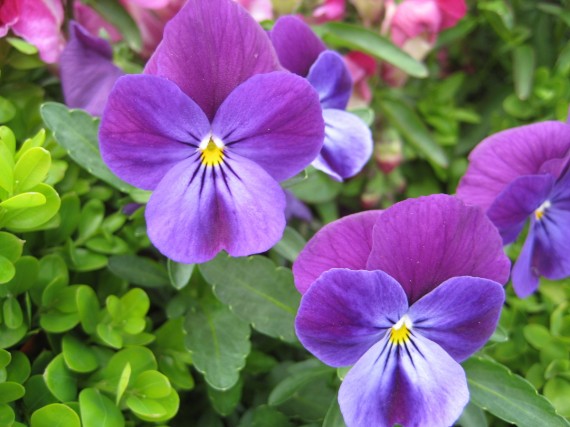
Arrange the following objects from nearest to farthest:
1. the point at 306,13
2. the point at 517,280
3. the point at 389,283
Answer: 1. the point at 389,283
2. the point at 517,280
3. the point at 306,13

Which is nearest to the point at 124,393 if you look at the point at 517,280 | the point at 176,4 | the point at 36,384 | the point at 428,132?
the point at 36,384

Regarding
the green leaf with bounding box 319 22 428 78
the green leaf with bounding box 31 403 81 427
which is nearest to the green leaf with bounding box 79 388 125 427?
the green leaf with bounding box 31 403 81 427

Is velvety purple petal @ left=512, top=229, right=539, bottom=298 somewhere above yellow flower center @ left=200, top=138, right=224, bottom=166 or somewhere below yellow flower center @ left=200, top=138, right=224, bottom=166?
below

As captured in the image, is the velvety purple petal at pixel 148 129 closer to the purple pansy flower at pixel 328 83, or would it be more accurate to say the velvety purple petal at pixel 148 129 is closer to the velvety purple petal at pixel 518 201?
the purple pansy flower at pixel 328 83

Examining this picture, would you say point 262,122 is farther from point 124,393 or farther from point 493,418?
point 493,418

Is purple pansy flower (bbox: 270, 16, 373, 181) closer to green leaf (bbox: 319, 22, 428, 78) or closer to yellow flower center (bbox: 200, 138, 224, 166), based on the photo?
yellow flower center (bbox: 200, 138, 224, 166)

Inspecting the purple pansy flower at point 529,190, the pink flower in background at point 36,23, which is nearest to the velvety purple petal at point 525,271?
the purple pansy flower at point 529,190
